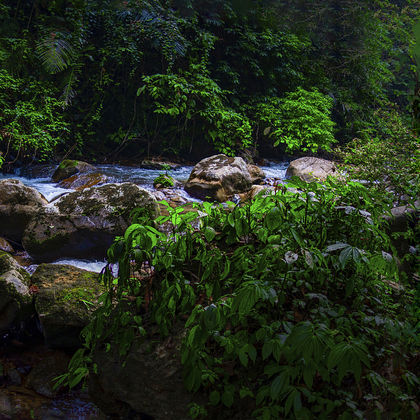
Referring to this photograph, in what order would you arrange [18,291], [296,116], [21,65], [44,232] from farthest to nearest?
[296,116]
[21,65]
[44,232]
[18,291]

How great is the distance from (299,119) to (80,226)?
9515mm

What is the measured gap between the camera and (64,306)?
317cm

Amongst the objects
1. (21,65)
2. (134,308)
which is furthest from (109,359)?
(21,65)

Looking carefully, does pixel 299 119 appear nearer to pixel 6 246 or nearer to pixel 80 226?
pixel 80 226

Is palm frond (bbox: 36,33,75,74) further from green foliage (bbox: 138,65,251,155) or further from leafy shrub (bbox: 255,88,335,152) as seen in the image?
leafy shrub (bbox: 255,88,335,152)

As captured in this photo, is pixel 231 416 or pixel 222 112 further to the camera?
pixel 222 112

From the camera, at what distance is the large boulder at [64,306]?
313cm

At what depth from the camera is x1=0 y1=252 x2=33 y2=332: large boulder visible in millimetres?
3262

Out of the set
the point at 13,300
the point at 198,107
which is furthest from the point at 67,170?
the point at 13,300

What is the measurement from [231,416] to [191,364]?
32cm

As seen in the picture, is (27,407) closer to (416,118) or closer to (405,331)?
(405,331)

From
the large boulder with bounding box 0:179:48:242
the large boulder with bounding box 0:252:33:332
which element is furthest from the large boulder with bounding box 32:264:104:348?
the large boulder with bounding box 0:179:48:242

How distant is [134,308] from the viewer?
7.00 feet

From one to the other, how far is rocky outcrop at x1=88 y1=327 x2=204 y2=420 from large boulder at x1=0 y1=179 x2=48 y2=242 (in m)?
3.65
